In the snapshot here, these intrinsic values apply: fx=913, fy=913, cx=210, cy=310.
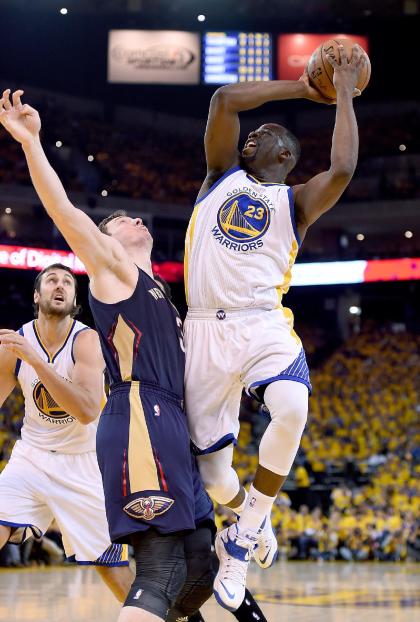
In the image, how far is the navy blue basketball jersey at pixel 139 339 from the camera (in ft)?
13.1

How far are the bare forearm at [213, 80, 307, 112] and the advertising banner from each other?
20503 mm

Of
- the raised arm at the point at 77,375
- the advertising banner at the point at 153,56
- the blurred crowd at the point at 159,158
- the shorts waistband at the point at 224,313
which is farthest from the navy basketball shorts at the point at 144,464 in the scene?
the advertising banner at the point at 153,56

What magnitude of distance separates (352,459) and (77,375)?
13882mm

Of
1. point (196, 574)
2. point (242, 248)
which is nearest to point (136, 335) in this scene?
point (242, 248)

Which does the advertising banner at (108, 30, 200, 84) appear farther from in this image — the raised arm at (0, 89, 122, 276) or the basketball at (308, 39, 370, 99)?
the raised arm at (0, 89, 122, 276)

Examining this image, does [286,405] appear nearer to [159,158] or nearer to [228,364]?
[228,364]

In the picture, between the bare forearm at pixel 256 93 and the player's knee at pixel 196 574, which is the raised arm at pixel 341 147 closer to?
the bare forearm at pixel 256 93

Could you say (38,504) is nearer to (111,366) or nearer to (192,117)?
(111,366)

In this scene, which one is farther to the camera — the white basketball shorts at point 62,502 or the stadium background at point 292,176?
the stadium background at point 292,176

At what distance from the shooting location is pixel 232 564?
4148 millimetres

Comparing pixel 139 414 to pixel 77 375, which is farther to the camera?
pixel 77 375

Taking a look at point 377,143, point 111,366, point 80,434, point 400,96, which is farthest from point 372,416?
point 111,366

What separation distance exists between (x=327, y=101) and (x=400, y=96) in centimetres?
2517

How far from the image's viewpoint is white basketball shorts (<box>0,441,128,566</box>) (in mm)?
5359
